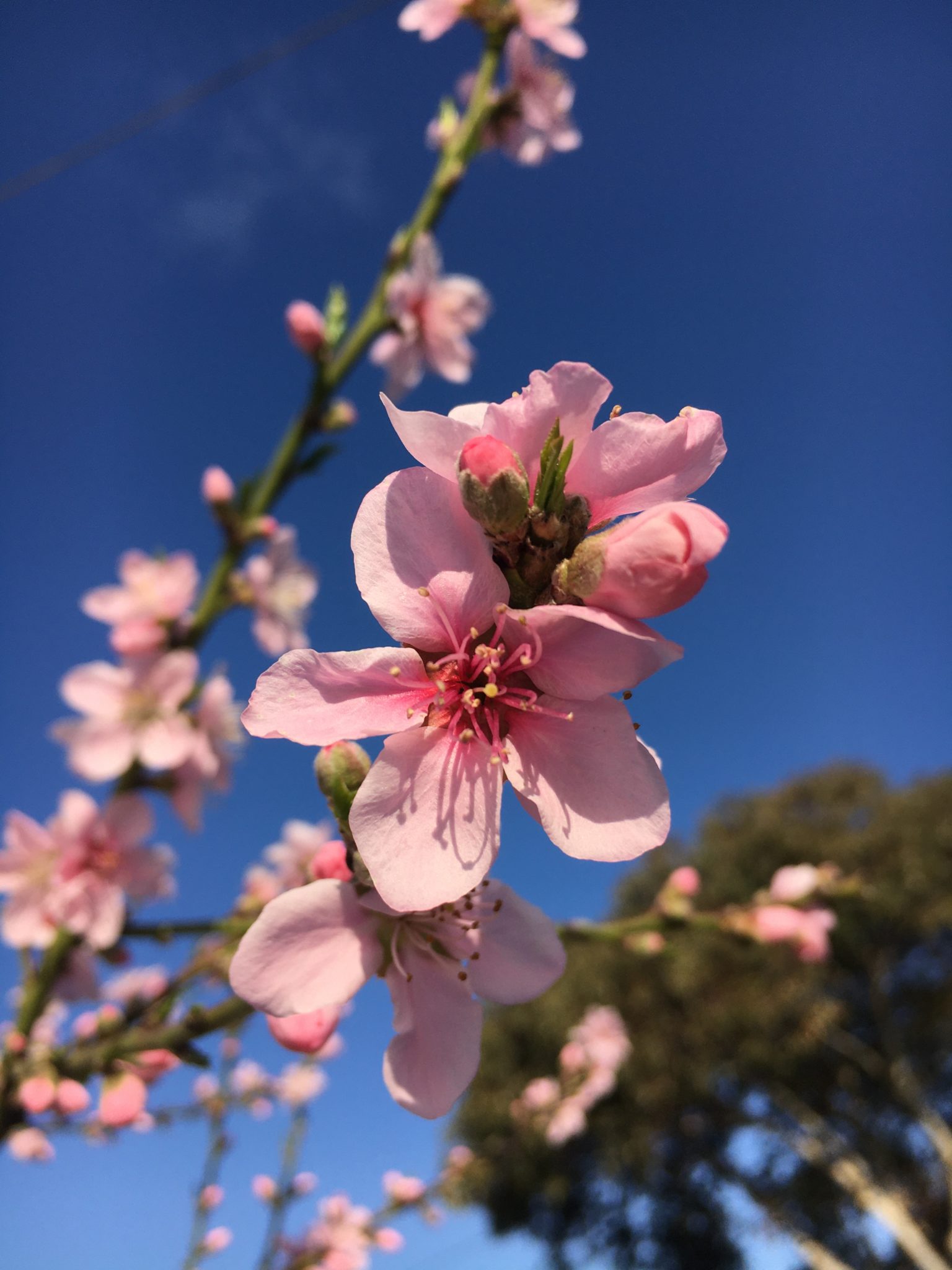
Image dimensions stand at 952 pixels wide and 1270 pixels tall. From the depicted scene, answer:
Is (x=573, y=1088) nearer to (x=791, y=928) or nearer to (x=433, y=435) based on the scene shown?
(x=791, y=928)

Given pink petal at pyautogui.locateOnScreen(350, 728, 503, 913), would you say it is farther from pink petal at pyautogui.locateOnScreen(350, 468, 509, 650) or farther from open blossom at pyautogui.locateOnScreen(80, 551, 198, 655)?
open blossom at pyautogui.locateOnScreen(80, 551, 198, 655)

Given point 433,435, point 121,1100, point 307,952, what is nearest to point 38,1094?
point 121,1100

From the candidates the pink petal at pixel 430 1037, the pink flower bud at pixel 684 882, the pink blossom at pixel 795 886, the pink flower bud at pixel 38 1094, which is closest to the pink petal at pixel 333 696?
the pink petal at pixel 430 1037

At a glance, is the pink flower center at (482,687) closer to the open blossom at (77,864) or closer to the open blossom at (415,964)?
the open blossom at (415,964)

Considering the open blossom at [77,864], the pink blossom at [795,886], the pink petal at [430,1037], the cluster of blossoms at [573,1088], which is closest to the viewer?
the pink petal at [430,1037]

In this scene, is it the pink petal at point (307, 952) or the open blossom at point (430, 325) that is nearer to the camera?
the pink petal at point (307, 952)

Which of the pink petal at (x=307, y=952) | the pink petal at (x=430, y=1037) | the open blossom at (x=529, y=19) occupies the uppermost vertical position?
the open blossom at (x=529, y=19)

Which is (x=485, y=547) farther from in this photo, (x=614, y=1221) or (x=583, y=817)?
(x=614, y=1221)
